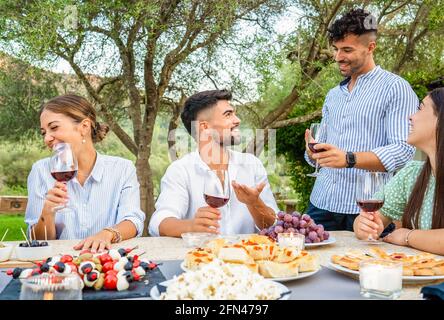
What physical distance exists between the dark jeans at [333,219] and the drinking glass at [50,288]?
2.24 metres

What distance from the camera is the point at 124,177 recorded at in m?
2.91

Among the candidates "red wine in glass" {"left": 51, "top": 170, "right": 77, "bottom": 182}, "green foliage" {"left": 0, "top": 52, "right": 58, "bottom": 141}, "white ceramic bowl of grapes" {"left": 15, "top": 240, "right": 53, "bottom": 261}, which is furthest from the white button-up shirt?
"green foliage" {"left": 0, "top": 52, "right": 58, "bottom": 141}

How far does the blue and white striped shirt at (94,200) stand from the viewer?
2756mm

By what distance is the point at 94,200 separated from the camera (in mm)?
2820

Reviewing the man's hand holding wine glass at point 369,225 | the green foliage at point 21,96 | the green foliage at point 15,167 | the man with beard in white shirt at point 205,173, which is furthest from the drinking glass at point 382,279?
the green foliage at point 15,167

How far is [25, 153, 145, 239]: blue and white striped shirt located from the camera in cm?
276

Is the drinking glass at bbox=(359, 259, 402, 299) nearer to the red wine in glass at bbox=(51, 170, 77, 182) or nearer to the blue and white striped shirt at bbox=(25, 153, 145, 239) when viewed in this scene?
the red wine in glass at bbox=(51, 170, 77, 182)

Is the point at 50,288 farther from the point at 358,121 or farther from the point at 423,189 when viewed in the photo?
the point at 358,121

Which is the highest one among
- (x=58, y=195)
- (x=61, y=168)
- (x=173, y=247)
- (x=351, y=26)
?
(x=351, y=26)

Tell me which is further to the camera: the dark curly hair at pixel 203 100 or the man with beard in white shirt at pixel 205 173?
the dark curly hair at pixel 203 100

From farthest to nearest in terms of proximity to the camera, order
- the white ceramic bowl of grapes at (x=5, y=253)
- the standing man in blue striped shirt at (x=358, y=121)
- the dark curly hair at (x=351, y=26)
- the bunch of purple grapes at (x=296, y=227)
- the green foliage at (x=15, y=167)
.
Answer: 1. the green foliage at (x=15, y=167)
2. the dark curly hair at (x=351, y=26)
3. the standing man in blue striped shirt at (x=358, y=121)
4. the bunch of purple grapes at (x=296, y=227)
5. the white ceramic bowl of grapes at (x=5, y=253)

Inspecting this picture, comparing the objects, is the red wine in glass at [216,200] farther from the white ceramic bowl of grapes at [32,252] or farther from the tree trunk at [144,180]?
the tree trunk at [144,180]

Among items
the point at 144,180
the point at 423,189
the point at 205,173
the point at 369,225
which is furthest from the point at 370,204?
the point at 144,180

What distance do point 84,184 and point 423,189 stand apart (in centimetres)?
159
